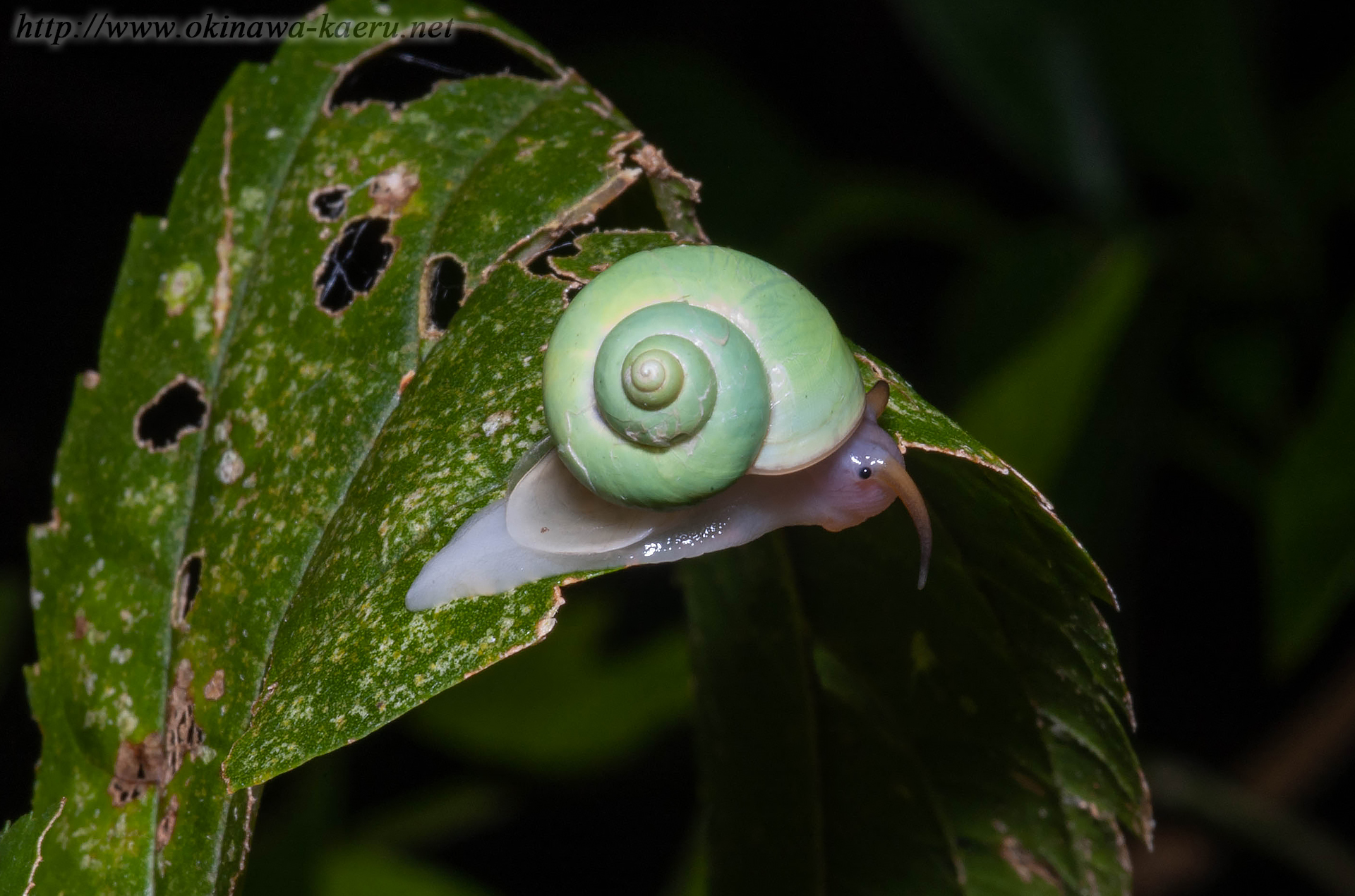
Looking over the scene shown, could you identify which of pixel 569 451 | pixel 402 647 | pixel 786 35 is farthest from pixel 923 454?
pixel 786 35

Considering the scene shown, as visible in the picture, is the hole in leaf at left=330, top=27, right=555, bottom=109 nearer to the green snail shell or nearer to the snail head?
the green snail shell

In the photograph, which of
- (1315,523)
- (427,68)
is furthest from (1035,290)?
(427,68)

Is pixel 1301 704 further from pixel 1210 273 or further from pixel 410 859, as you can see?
pixel 410 859

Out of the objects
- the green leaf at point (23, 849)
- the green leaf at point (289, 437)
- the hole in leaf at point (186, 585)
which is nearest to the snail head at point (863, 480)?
the green leaf at point (289, 437)

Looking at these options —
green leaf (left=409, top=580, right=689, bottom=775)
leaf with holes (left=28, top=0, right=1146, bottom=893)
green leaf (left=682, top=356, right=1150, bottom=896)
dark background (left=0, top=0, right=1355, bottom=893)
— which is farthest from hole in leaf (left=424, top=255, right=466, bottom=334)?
dark background (left=0, top=0, right=1355, bottom=893)

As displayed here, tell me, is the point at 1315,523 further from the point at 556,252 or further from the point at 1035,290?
the point at 556,252

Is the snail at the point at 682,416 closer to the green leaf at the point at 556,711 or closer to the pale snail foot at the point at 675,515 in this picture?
the pale snail foot at the point at 675,515
